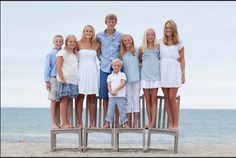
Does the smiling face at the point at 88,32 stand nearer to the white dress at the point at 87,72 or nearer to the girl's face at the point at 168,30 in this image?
the white dress at the point at 87,72

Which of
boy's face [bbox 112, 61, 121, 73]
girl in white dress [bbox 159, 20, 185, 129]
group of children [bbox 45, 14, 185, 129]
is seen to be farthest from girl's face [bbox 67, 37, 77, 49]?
girl in white dress [bbox 159, 20, 185, 129]

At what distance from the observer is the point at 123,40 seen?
823 cm

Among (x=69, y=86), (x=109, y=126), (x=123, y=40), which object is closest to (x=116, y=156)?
(x=109, y=126)

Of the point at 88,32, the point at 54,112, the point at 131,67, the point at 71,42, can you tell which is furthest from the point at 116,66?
the point at 54,112

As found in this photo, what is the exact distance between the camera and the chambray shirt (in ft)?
27.2

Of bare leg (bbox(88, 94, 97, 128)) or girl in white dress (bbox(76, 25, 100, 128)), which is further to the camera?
bare leg (bbox(88, 94, 97, 128))

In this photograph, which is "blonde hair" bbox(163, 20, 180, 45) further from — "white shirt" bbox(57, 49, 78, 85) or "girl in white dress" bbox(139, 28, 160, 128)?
"white shirt" bbox(57, 49, 78, 85)

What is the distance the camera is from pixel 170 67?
8.21 metres

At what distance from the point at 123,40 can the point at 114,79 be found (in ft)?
2.20

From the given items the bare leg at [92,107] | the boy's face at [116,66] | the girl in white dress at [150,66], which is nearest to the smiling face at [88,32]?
the boy's face at [116,66]

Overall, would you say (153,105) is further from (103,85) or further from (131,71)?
(103,85)

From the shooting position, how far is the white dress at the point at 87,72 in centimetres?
818

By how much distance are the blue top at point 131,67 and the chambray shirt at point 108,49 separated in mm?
183

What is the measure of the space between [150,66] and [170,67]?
33 cm
